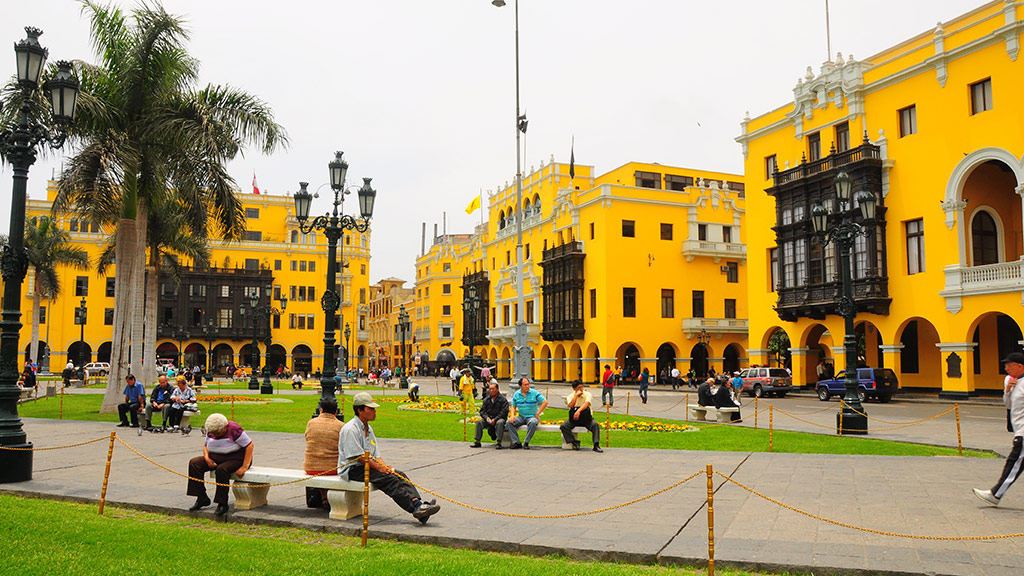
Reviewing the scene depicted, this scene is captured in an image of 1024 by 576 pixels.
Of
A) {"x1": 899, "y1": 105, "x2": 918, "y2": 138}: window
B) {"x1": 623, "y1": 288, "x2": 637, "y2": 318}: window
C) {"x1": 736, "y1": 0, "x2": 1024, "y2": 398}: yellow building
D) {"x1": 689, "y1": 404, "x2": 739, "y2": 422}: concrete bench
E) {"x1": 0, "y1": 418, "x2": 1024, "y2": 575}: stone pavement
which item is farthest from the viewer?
{"x1": 623, "y1": 288, "x2": 637, "y2": 318}: window

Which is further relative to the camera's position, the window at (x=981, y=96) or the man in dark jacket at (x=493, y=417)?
the window at (x=981, y=96)

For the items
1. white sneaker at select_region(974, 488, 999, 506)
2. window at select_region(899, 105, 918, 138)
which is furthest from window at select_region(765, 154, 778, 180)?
white sneaker at select_region(974, 488, 999, 506)

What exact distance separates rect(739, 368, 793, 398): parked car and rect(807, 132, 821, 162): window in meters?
11.0

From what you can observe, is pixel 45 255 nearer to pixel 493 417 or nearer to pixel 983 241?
pixel 493 417

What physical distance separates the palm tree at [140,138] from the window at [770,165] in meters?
28.5

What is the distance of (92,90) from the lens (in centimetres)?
2128

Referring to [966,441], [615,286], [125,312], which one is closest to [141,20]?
[125,312]

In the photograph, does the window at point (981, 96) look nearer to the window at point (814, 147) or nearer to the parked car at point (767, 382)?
the window at point (814, 147)

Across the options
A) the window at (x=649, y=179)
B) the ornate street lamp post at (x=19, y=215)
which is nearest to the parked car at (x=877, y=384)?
the window at (x=649, y=179)

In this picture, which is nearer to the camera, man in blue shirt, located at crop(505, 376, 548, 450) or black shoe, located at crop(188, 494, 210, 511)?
black shoe, located at crop(188, 494, 210, 511)

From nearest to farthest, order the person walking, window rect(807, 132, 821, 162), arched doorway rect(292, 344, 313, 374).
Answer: the person walking, window rect(807, 132, 821, 162), arched doorway rect(292, 344, 313, 374)

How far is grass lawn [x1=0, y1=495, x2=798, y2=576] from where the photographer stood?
615 centimetres

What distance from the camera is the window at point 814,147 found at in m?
38.5

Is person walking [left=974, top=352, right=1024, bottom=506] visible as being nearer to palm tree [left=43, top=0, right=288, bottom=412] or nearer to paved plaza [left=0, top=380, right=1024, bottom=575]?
paved plaza [left=0, top=380, right=1024, bottom=575]
